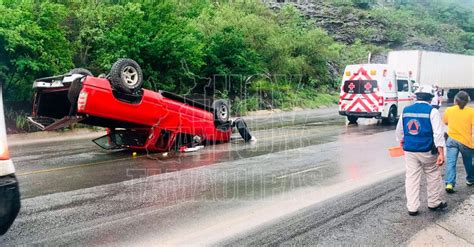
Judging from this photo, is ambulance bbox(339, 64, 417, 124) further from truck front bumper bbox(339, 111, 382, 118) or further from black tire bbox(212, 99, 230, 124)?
black tire bbox(212, 99, 230, 124)

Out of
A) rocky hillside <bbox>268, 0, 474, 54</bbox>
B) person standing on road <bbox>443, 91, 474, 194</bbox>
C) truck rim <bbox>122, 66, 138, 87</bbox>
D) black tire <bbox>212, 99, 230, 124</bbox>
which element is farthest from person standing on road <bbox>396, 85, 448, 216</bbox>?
rocky hillside <bbox>268, 0, 474, 54</bbox>

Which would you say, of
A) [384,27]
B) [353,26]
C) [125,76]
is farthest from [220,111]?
[384,27]

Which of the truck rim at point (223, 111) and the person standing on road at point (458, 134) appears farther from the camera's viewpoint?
the truck rim at point (223, 111)

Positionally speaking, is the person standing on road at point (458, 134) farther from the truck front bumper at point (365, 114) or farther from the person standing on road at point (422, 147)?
the truck front bumper at point (365, 114)

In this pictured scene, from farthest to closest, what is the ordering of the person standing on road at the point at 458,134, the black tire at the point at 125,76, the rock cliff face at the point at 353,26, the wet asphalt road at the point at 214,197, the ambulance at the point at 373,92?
the rock cliff face at the point at 353,26 < the ambulance at the point at 373,92 < the black tire at the point at 125,76 < the person standing on road at the point at 458,134 < the wet asphalt road at the point at 214,197

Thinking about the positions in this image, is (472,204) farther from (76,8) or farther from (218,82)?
(218,82)

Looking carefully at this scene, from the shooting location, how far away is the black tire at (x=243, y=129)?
45.8 ft

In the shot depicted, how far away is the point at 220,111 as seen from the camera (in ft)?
42.9

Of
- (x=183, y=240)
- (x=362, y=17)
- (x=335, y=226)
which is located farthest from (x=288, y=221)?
(x=362, y=17)

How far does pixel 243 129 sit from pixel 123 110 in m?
A: 4.87

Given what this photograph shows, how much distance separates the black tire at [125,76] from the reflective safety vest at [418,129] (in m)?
6.11

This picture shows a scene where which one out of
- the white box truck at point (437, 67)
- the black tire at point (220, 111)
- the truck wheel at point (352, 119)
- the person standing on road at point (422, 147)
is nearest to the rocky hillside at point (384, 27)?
the white box truck at point (437, 67)

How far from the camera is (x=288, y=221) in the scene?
19.1ft

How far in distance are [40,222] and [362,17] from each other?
6840cm
